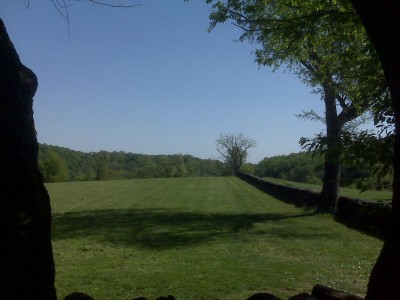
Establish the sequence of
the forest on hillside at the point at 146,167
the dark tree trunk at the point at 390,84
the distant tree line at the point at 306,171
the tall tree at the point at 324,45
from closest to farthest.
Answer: the dark tree trunk at the point at 390,84 < the distant tree line at the point at 306,171 < the tall tree at the point at 324,45 < the forest on hillside at the point at 146,167

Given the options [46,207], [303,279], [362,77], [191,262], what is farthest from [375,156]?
[191,262]

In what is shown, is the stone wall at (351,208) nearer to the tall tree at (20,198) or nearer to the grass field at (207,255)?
the grass field at (207,255)

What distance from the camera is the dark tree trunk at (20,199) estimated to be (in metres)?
3.95

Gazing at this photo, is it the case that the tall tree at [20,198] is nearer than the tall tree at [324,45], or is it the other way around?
the tall tree at [20,198]

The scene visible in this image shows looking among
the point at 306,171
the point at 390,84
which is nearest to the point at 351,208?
the point at 390,84

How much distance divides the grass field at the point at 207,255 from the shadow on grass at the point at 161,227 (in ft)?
0.12

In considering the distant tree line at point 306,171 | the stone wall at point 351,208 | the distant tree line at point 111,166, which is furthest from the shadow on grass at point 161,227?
the distant tree line at point 111,166

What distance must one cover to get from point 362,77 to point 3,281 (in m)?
5.18

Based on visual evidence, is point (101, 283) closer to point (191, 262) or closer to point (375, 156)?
point (191, 262)

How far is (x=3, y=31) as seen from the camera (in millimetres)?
4289

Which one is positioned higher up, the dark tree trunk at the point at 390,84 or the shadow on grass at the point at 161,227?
the dark tree trunk at the point at 390,84

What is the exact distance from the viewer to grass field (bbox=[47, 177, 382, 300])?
9.51m

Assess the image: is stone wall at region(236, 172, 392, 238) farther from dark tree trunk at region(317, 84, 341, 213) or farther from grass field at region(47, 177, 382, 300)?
dark tree trunk at region(317, 84, 341, 213)

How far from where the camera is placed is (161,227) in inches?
823
